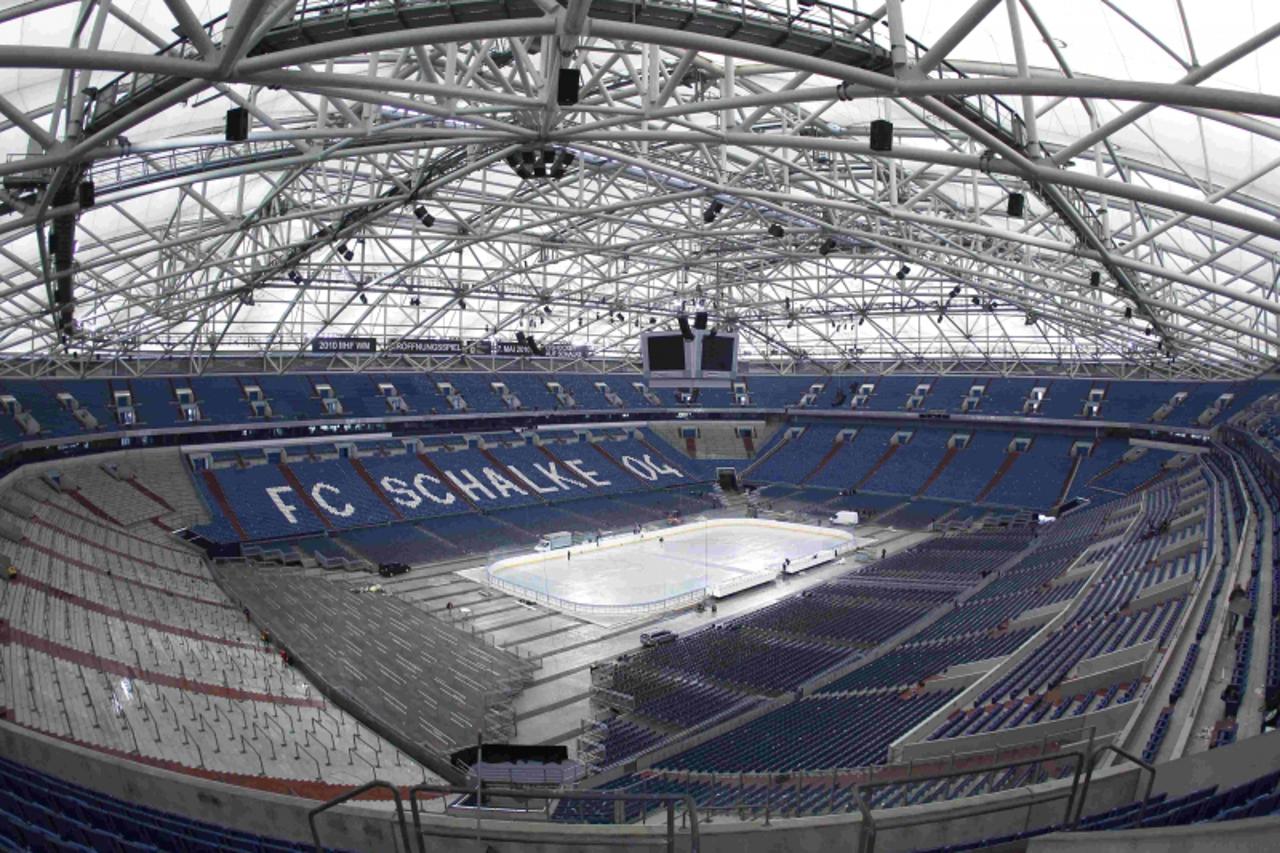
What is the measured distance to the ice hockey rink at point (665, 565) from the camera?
29797 mm

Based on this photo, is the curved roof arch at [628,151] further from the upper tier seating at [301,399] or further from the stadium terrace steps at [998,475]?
the stadium terrace steps at [998,475]

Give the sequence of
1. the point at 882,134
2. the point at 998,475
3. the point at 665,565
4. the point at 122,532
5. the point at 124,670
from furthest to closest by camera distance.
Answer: the point at 998,475 → the point at 665,565 → the point at 122,532 → the point at 124,670 → the point at 882,134

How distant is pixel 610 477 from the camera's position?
49.4 meters

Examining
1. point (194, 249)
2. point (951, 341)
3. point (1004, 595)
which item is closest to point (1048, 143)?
point (1004, 595)

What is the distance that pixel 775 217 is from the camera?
28234mm

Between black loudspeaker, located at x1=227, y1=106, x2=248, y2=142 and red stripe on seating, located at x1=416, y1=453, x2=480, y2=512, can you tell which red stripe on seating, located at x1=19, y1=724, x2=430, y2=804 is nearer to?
black loudspeaker, located at x1=227, y1=106, x2=248, y2=142

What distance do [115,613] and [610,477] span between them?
103ft

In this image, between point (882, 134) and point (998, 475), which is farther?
point (998, 475)

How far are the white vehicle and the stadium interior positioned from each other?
102cm

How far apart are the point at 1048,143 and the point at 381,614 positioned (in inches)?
877

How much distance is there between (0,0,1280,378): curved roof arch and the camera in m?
9.16

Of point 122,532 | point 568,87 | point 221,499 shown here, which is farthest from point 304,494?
point 568,87

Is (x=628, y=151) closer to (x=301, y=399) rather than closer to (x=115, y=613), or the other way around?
(x=115, y=613)

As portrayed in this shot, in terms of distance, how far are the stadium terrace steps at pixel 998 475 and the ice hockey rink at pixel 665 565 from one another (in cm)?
943
